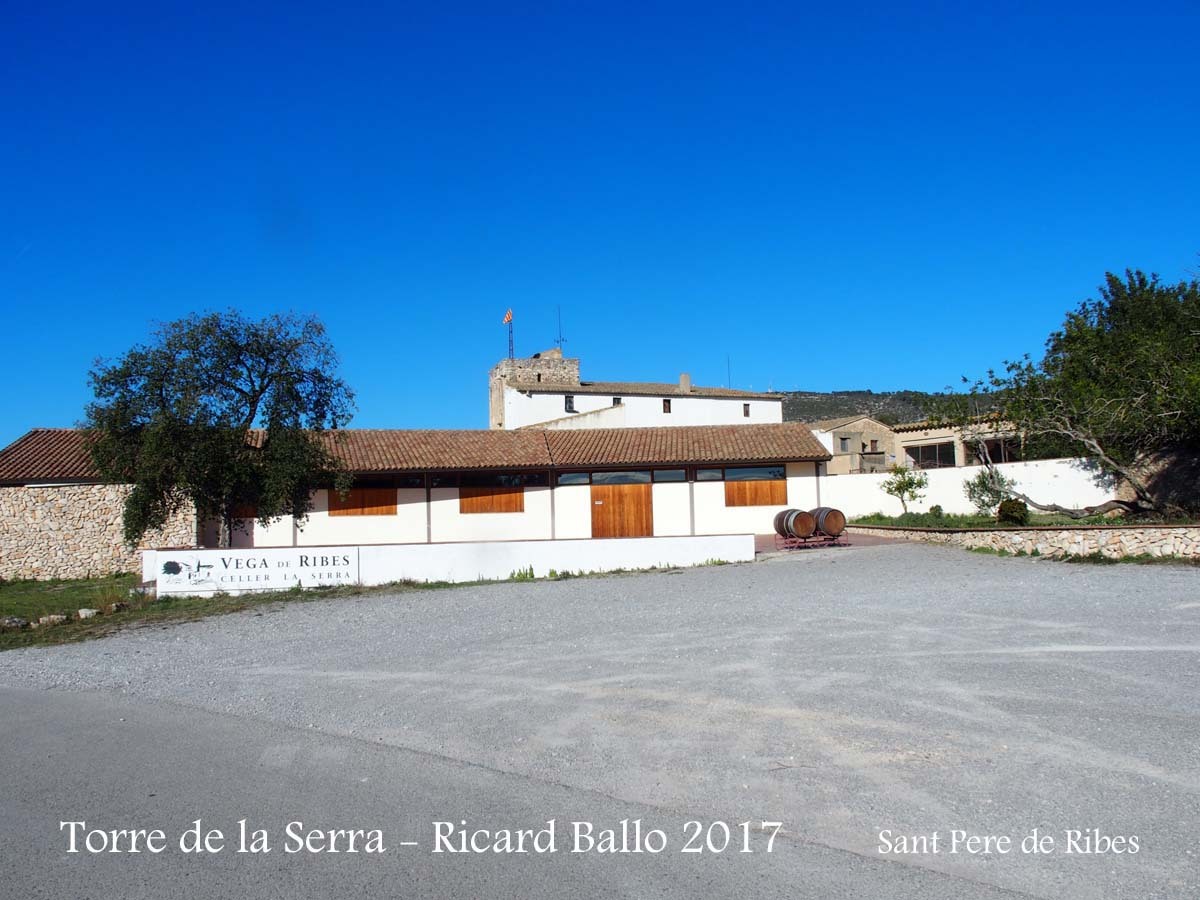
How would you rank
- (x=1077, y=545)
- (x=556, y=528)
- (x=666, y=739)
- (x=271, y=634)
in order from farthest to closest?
1. (x=556, y=528)
2. (x=1077, y=545)
3. (x=271, y=634)
4. (x=666, y=739)

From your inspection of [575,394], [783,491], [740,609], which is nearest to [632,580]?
[740,609]

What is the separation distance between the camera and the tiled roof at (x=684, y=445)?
32.6 metres

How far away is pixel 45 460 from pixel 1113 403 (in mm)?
31818

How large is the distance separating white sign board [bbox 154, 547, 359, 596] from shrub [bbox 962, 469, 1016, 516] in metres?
18.8

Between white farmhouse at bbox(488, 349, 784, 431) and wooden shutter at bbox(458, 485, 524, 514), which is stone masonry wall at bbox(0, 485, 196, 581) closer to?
wooden shutter at bbox(458, 485, 524, 514)

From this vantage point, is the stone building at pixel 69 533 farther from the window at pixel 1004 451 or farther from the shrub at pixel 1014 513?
the window at pixel 1004 451

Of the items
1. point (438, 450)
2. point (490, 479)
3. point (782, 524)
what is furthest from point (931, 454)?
point (438, 450)

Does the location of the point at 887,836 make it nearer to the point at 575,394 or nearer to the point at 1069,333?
the point at 1069,333

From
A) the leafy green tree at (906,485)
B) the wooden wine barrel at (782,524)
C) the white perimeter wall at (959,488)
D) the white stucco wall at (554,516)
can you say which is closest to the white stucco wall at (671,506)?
the white stucco wall at (554,516)

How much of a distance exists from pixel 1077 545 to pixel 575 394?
35.4 metres

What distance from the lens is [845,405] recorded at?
301 feet

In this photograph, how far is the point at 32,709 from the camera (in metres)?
8.82

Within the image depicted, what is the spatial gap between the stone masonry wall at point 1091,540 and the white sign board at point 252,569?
14637 millimetres

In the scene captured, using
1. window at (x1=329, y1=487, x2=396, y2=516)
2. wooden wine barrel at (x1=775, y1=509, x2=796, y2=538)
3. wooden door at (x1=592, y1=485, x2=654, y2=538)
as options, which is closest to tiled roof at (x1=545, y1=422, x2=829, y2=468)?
wooden door at (x1=592, y1=485, x2=654, y2=538)
